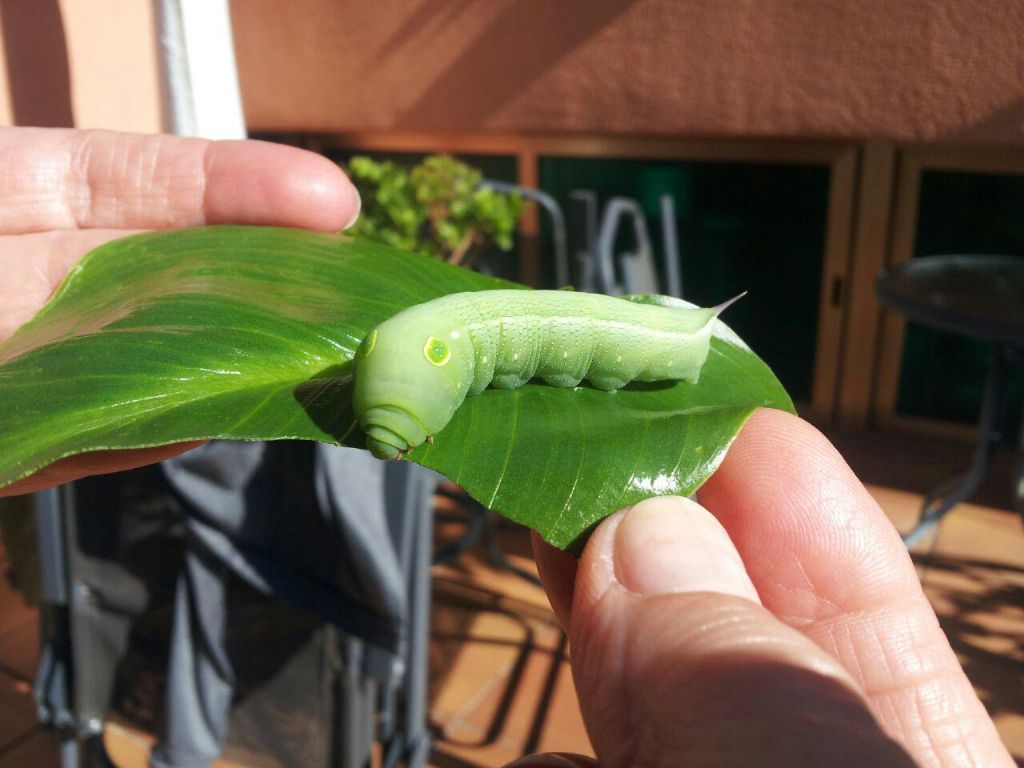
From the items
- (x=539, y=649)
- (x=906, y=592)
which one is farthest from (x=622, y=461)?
(x=539, y=649)

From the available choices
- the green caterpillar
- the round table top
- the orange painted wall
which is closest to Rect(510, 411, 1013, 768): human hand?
the green caterpillar

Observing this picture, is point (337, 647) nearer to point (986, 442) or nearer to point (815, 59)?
point (986, 442)

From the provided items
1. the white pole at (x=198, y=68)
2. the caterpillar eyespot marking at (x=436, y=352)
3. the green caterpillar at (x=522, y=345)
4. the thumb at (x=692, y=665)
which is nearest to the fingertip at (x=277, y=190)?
the green caterpillar at (x=522, y=345)

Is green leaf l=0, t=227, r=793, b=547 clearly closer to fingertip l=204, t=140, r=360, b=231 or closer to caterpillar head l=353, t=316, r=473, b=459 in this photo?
caterpillar head l=353, t=316, r=473, b=459

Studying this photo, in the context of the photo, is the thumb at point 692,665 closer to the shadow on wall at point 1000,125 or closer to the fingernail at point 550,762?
the fingernail at point 550,762

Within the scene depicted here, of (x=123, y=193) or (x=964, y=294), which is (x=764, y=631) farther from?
(x=964, y=294)

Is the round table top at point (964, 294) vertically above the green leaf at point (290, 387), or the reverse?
the green leaf at point (290, 387)
